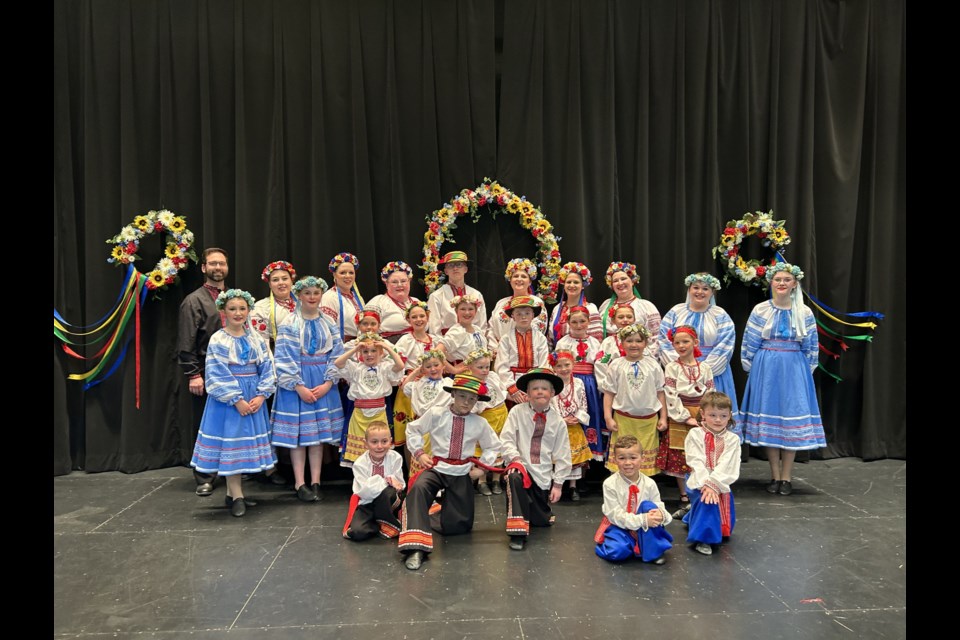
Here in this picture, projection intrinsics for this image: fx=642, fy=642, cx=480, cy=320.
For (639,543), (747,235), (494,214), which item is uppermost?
(494,214)

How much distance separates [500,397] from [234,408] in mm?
1838

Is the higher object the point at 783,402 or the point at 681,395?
the point at 681,395

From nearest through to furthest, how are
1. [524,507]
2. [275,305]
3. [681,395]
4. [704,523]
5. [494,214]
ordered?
[704,523] → [524,507] → [681,395] → [275,305] → [494,214]

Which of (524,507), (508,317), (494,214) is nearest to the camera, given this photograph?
(524,507)

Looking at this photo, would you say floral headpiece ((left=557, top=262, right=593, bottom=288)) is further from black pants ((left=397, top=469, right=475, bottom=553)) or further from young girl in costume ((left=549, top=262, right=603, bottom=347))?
black pants ((left=397, top=469, right=475, bottom=553))

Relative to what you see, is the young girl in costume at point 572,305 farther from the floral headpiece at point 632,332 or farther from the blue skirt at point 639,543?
the blue skirt at point 639,543

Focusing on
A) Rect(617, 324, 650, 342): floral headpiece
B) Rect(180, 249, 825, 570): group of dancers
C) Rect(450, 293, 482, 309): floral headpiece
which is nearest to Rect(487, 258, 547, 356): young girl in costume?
Rect(180, 249, 825, 570): group of dancers

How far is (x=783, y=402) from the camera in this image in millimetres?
4906

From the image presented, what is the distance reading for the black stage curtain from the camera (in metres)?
5.61

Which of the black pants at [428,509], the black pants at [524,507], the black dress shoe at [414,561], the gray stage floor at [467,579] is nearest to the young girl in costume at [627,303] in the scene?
the gray stage floor at [467,579]

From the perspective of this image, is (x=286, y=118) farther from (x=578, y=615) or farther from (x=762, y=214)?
(x=578, y=615)

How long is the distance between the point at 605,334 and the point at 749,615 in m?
2.65

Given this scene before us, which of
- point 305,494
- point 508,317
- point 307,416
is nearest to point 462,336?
point 508,317

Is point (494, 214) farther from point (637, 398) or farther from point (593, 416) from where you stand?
point (637, 398)
